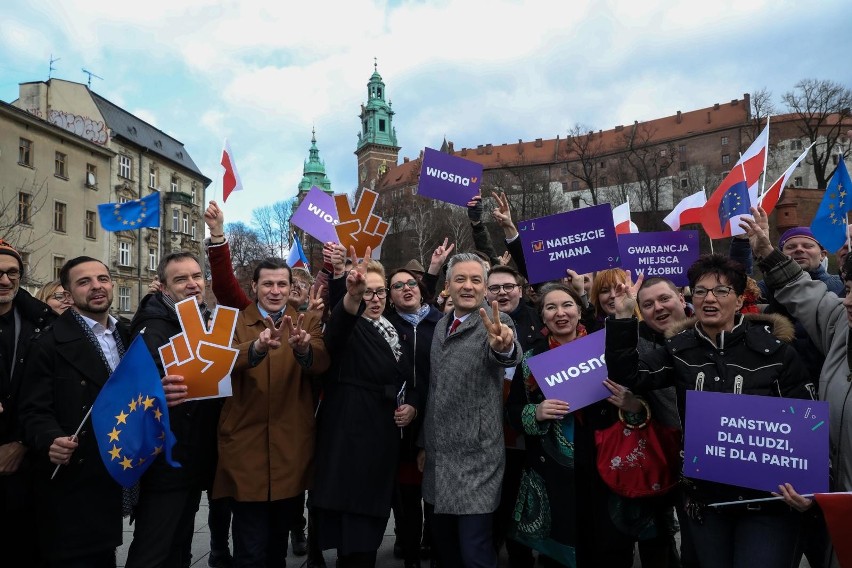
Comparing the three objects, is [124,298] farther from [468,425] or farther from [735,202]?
[468,425]

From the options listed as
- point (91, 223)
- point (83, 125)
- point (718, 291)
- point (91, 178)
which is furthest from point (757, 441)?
point (83, 125)

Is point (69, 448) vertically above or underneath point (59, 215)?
underneath

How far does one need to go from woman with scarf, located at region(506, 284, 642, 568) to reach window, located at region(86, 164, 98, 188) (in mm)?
38693

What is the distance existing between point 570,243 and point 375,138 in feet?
356

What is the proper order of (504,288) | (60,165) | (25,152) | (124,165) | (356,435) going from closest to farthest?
(356,435) → (504,288) → (25,152) → (60,165) → (124,165)

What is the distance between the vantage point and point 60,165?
3422cm

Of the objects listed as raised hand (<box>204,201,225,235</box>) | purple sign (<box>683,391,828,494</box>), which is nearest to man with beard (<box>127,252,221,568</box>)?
raised hand (<box>204,201,225,235</box>)

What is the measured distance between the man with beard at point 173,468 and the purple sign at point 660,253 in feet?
12.0

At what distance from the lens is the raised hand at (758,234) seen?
11.6 feet

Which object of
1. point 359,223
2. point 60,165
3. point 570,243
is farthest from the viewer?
point 60,165

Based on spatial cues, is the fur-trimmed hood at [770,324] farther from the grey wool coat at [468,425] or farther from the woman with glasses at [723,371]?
the grey wool coat at [468,425]

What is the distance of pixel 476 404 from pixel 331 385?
39.6 inches

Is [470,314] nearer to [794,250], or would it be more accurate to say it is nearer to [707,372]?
[707,372]

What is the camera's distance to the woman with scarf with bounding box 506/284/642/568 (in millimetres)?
3516
